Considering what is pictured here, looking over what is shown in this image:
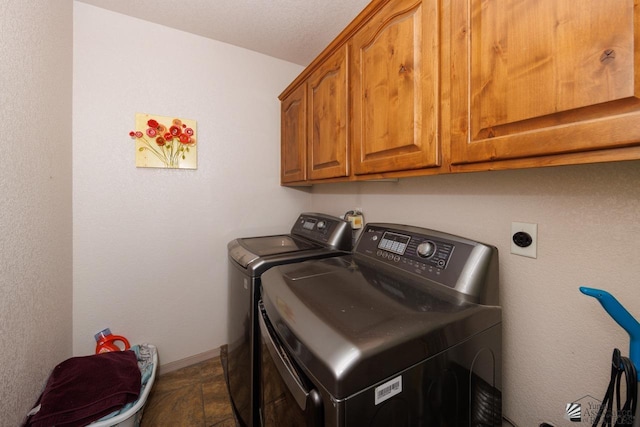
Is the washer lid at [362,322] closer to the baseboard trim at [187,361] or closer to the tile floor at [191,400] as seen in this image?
the tile floor at [191,400]

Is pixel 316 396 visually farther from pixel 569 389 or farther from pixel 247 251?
pixel 247 251

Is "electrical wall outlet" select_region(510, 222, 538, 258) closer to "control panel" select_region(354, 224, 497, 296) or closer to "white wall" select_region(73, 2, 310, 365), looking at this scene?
"control panel" select_region(354, 224, 497, 296)

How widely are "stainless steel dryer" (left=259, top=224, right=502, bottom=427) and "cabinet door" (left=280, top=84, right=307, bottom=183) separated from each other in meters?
0.95

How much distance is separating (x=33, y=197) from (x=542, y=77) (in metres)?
1.88

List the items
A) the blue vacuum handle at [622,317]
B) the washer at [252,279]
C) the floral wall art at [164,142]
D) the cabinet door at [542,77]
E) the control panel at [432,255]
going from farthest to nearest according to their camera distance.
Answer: the floral wall art at [164,142] → the washer at [252,279] → the control panel at [432,255] → the blue vacuum handle at [622,317] → the cabinet door at [542,77]

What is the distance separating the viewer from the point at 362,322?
2.07 ft

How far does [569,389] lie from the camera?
771 mm

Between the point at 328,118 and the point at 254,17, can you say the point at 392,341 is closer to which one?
the point at 328,118

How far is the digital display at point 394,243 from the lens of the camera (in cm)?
107

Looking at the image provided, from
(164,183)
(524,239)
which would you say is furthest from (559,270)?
(164,183)

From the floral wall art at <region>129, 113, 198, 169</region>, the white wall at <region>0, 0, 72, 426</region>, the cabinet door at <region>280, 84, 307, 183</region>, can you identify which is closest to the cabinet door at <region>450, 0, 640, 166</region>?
the cabinet door at <region>280, 84, 307, 183</region>

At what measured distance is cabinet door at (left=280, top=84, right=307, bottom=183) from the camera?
1703mm

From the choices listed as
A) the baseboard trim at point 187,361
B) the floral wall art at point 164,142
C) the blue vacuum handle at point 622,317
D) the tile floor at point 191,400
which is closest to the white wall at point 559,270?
the blue vacuum handle at point 622,317

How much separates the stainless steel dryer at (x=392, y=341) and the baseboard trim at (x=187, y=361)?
116 centimetres
